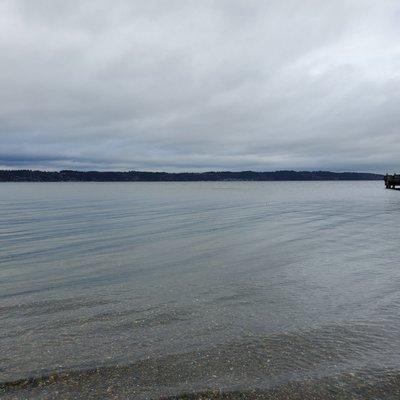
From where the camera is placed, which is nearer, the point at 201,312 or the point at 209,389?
the point at 209,389

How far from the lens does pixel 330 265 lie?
1775cm

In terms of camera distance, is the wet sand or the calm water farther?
the calm water

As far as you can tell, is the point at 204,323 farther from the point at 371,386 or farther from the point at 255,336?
the point at 371,386

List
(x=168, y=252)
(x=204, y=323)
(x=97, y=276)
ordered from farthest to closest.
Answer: (x=168, y=252) → (x=97, y=276) → (x=204, y=323)

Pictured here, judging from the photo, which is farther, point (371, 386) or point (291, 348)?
point (291, 348)

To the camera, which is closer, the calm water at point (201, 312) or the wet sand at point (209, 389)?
the wet sand at point (209, 389)

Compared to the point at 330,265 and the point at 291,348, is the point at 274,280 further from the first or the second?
the point at 291,348

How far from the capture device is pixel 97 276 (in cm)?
1616

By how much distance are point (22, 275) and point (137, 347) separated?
9.89m

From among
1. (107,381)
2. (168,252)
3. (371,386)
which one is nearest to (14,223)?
(168,252)

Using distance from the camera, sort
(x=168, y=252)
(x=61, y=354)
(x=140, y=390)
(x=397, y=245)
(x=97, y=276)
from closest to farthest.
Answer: (x=140, y=390)
(x=61, y=354)
(x=97, y=276)
(x=168, y=252)
(x=397, y=245)

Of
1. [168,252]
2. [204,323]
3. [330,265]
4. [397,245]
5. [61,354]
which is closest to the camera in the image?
[61,354]

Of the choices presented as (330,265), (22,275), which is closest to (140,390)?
(22,275)

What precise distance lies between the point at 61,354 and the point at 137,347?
1.85 m
